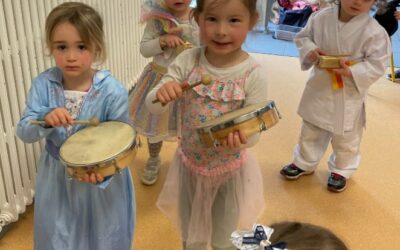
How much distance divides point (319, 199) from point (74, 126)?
1.30 metres

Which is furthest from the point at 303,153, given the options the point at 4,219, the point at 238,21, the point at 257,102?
the point at 4,219

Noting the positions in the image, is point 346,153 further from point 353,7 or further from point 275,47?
point 275,47

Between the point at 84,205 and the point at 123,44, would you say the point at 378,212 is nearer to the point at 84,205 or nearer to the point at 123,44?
the point at 84,205

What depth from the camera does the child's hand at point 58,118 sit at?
3.25 ft

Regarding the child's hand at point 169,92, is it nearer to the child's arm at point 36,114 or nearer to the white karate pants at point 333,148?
the child's arm at point 36,114

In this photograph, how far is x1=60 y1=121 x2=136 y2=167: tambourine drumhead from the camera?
3.30 feet

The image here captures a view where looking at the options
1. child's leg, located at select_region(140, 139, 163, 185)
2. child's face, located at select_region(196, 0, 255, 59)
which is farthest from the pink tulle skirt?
child's leg, located at select_region(140, 139, 163, 185)

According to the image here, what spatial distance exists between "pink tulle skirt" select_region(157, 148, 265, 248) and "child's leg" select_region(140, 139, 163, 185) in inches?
24.9

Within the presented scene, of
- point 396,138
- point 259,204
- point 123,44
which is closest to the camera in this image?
point 259,204

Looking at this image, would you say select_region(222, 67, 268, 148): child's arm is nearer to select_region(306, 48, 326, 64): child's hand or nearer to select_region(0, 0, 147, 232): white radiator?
select_region(306, 48, 326, 64): child's hand

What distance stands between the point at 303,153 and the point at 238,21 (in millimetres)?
1179

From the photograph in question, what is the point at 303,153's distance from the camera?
6.75ft

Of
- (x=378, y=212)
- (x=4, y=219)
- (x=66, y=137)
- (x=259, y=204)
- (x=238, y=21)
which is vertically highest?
(x=238, y=21)

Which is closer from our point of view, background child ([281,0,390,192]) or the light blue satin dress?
the light blue satin dress
